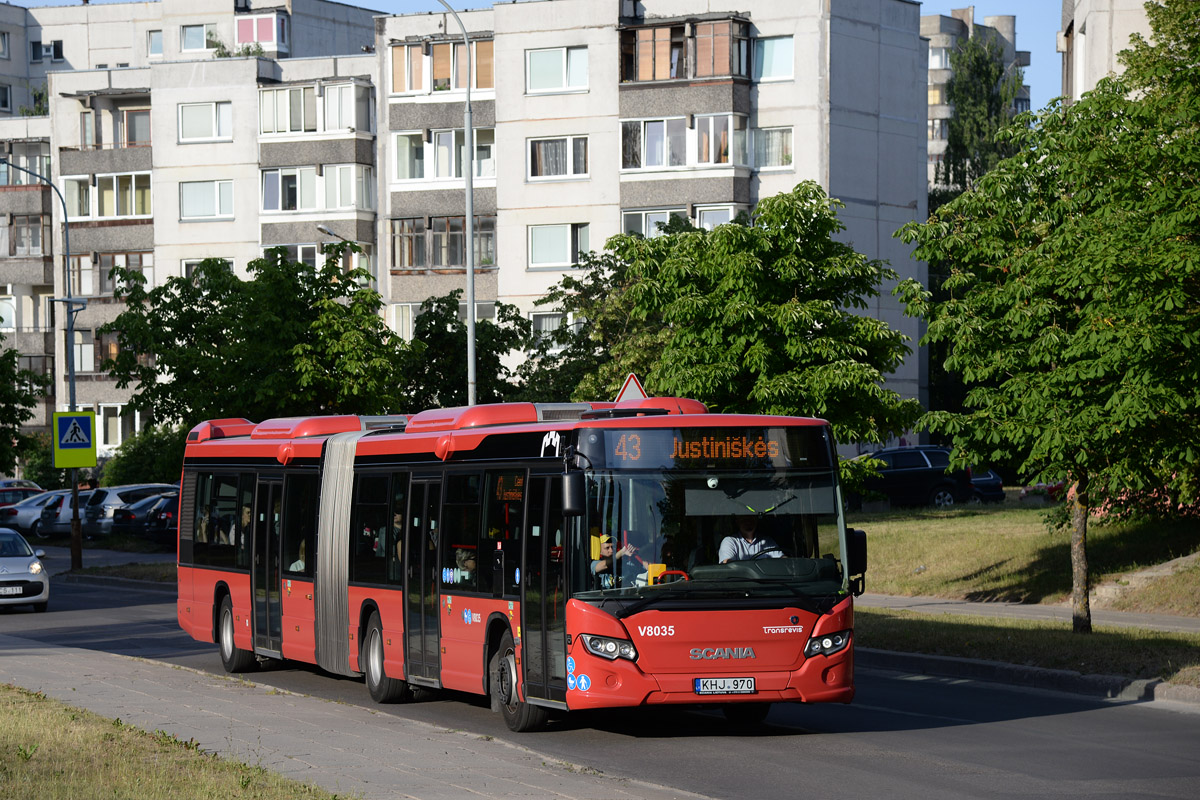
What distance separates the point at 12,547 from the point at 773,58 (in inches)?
1320

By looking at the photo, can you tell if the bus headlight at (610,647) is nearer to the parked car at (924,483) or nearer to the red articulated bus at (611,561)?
the red articulated bus at (611,561)

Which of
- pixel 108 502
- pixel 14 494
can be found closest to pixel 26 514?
pixel 14 494

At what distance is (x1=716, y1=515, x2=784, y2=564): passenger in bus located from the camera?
1287cm

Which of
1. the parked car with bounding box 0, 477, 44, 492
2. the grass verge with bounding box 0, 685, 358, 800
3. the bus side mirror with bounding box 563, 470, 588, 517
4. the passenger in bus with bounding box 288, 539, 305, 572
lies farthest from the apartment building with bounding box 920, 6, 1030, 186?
the grass verge with bounding box 0, 685, 358, 800

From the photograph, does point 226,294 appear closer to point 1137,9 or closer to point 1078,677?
point 1137,9

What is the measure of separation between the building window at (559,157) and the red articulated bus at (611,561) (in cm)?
4271

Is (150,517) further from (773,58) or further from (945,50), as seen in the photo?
(945,50)

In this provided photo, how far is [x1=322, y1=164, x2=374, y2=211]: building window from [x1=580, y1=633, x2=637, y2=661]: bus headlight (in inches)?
2080

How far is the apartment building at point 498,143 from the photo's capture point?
56469 mm

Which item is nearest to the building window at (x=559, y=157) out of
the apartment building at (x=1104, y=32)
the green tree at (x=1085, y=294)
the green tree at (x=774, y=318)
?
the apartment building at (x=1104, y=32)

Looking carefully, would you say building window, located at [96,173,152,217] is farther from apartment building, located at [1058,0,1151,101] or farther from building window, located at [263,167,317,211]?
apartment building, located at [1058,0,1151,101]

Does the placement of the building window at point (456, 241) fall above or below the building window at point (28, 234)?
below

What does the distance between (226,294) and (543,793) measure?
29.6 metres

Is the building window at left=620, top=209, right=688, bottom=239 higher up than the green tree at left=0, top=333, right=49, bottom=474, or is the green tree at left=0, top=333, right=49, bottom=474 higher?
the building window at left=620, top=209, right=688, bottom=239
